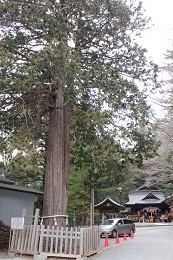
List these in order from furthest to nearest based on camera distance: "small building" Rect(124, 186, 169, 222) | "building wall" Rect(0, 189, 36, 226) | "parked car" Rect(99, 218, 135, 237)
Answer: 1. "small building" Rect(124, 186, 169, 222)
2. "parked car" Rect(99, 218, 135, 237)
3. "building wall" Rect(0, 189, 36, 226)

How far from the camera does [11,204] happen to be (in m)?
21.6

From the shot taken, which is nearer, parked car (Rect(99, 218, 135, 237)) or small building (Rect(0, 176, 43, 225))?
small building (Rect(0, 176, 43, 225))

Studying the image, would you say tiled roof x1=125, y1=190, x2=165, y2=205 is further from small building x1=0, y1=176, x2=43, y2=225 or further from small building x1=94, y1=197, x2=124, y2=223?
small building x1=0, y1=176, x2=43, y2=225

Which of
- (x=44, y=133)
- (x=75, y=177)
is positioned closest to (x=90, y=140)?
(x=44, y=133)

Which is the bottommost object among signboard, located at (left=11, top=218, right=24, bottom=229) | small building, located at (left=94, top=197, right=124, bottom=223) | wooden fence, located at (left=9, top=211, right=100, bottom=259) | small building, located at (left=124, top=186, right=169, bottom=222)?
wooden fence, located at (left=9, top=211, right=100, bottom=259)

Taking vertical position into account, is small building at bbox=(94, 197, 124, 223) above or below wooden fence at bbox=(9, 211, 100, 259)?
above

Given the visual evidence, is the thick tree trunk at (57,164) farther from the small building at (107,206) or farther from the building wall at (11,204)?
the small building at (107,206)

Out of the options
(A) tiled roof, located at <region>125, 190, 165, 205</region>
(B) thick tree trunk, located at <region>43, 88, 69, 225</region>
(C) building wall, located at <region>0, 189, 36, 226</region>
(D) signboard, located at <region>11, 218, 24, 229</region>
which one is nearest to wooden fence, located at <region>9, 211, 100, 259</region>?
(D) signboard, located at <region>11, 218, 24, 229</region>

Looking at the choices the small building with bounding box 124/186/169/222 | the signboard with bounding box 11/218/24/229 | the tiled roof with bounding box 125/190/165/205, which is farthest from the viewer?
the tiled roof with bounding box 125/190/165/205

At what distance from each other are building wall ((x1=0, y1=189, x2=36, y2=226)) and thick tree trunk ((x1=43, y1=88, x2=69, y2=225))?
21.2 ft

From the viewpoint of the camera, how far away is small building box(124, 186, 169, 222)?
5431 cm

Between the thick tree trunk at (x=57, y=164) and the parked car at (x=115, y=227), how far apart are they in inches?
456

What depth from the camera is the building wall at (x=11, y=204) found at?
821 inches

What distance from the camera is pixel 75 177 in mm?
28453
